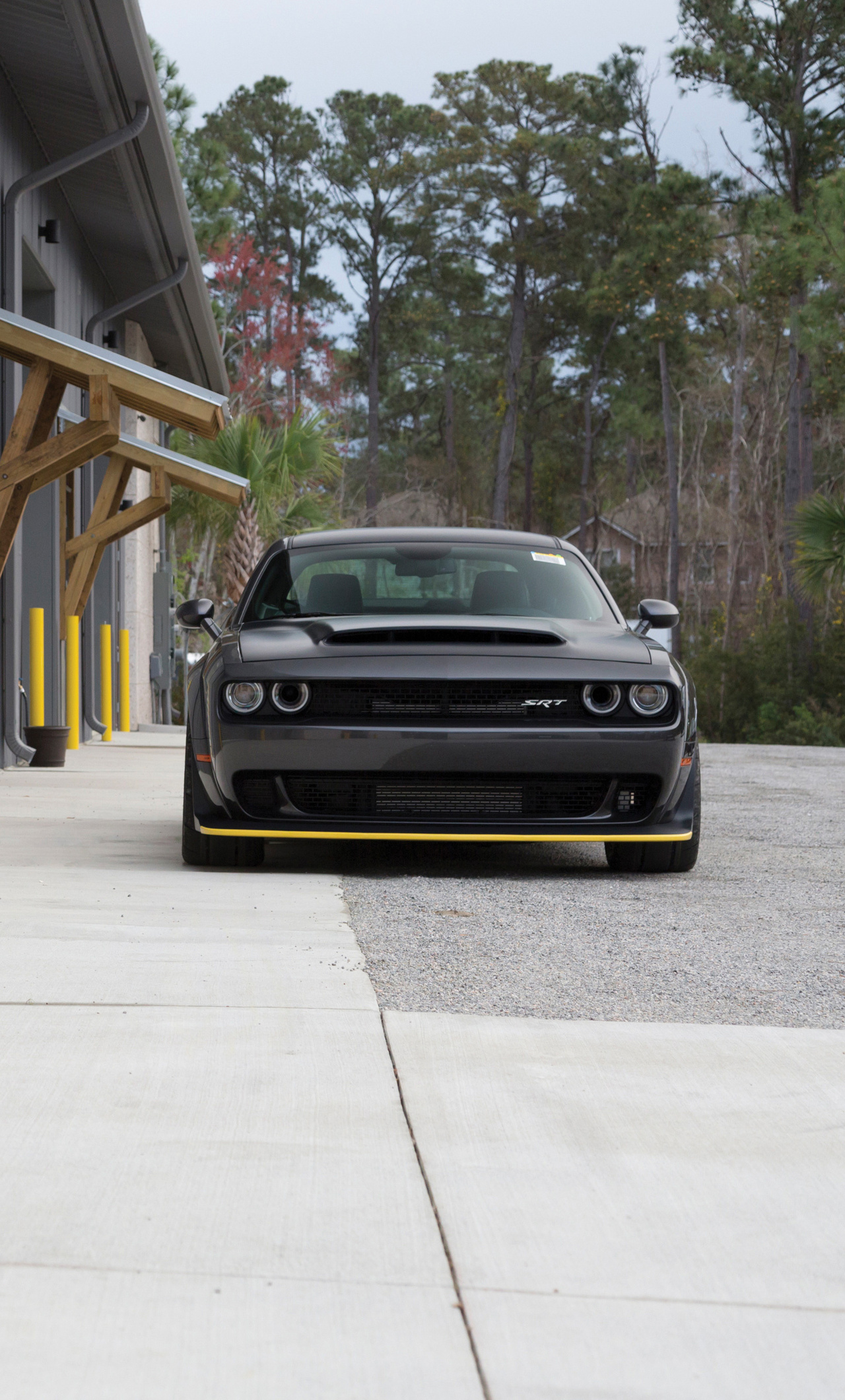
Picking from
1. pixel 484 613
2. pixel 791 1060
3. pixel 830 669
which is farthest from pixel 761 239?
pixel 791 1060

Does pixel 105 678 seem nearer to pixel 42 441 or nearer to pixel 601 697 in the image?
pixel 42 441

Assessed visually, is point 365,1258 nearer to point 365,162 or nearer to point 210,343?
point 210,343

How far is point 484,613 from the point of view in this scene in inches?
237

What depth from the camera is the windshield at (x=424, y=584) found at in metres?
6.07

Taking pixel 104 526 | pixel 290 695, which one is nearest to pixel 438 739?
pixel 290 695

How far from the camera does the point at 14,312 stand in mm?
10023

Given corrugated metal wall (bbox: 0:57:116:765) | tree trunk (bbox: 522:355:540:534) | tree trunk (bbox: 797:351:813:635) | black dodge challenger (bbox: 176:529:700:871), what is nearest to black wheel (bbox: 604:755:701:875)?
black dodge challenger (bbox: 176:529:700:871)

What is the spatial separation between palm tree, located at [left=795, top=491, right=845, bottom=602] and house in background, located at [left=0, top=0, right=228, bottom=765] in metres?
7.83

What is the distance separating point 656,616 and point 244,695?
1.78 meters

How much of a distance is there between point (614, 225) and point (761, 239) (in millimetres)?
12835

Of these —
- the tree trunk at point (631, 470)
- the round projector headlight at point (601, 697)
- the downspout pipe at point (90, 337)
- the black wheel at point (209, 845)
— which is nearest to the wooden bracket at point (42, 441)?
the black wheel at point (209, 845)

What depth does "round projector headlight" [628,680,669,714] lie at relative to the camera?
5.18 metres

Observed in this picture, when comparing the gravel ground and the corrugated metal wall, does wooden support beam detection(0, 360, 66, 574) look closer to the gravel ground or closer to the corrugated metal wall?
the corrugated metal wall

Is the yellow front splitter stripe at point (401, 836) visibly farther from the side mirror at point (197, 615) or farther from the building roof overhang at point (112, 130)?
the building roof overhang at point (112, 130)
